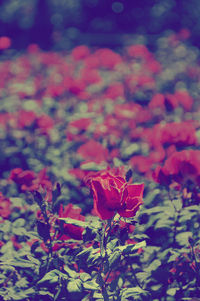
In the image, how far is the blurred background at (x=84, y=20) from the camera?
9.24 m

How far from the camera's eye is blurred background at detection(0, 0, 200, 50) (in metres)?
9.24

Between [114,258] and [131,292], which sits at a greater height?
[114,258]

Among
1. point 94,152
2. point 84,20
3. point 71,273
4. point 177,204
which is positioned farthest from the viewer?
point 84,20

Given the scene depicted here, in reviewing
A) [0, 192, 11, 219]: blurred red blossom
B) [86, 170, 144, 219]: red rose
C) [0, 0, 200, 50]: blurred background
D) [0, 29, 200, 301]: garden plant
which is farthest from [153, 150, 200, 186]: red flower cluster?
[0, 0, 200, 50]: blurred background

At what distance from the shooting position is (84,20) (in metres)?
10.8

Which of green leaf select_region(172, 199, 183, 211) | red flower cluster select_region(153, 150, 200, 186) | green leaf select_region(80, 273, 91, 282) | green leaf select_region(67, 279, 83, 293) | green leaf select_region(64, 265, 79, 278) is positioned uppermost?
red flower cluster select_region(153, 150, 200, 186)

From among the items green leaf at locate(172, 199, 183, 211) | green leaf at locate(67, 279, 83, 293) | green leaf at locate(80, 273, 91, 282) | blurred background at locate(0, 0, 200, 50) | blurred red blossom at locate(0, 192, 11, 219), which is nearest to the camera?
green leaf at locate(67, 279, 83, 293)

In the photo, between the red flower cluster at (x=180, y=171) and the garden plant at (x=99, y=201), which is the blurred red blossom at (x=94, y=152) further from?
the red flower cluster at (x=180, y=171)

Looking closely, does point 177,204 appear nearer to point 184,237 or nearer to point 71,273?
point 184,237

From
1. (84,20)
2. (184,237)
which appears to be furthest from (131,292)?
(84,20)

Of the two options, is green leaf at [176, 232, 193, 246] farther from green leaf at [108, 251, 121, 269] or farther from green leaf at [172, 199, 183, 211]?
green leaf at [108, 251, 121, 269]

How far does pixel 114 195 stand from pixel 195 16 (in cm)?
826

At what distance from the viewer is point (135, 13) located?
1045 centimetres

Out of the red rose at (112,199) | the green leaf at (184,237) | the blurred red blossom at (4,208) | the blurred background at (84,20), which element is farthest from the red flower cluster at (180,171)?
the blurred background at (84,20)
